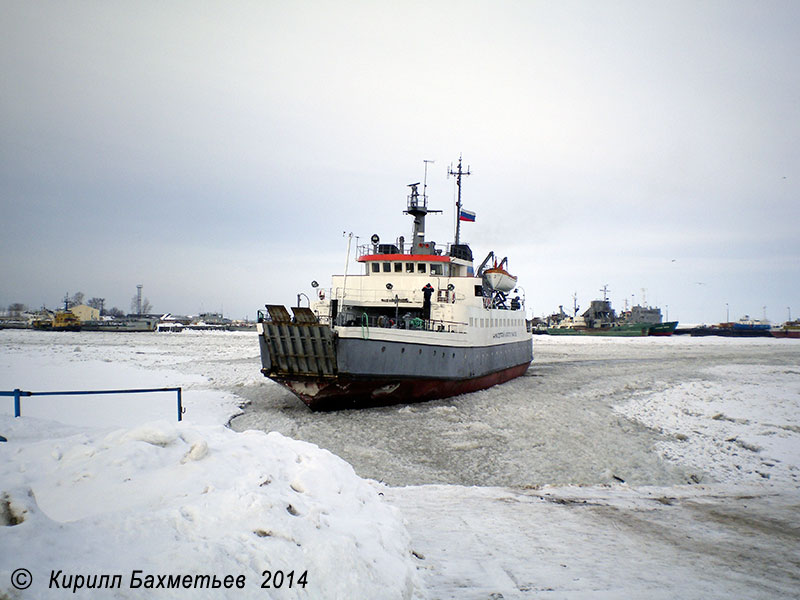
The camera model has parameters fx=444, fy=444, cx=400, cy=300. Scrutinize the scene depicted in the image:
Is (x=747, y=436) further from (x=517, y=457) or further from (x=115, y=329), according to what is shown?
(x=115, y=329)

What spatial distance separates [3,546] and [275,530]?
70.0 inches

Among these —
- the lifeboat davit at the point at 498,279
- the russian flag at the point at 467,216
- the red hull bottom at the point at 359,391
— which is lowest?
the red hull bottom at the point at 359,391

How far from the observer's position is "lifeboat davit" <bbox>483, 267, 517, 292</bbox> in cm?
2477

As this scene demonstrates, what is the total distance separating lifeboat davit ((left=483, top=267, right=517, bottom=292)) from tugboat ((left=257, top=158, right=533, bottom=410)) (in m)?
0.08

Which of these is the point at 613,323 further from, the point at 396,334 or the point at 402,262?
the point at 396,334

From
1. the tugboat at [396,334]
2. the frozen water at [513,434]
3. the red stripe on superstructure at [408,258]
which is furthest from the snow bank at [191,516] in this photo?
the red stripe on superstructure at [408,258]

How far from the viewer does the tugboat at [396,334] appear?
47.3ft

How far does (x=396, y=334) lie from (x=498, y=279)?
37.7ft

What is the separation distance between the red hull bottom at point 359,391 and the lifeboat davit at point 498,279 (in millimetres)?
9296

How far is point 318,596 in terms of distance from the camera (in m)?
3.29

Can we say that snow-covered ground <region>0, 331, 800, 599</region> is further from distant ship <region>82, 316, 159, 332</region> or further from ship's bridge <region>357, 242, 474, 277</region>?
distant ship <region>82, 316, 159, 332</region>

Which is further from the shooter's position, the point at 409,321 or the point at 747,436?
the point at 409,321

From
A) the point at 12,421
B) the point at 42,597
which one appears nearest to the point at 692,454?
the point at 42,597

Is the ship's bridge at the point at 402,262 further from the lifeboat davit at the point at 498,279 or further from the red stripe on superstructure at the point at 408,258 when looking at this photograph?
the lifeboat davit at the point at 498,279
